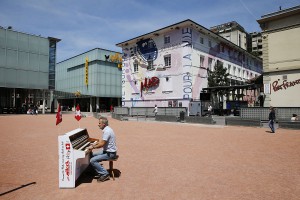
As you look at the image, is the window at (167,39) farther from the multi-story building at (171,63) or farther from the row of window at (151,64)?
the row of window at (151,64)

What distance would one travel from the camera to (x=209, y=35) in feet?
125

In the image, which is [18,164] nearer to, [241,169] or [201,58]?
[241,169]

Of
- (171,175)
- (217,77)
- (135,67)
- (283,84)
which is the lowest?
(171,175)

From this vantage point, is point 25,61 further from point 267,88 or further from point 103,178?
point 103,178

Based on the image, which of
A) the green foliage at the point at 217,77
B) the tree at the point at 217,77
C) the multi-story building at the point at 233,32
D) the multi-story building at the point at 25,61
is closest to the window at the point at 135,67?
the tree at the point at 217,77

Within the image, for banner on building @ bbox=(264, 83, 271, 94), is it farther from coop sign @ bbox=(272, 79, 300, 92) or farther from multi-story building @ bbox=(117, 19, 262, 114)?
multi-story building @ bbox=(117, 19, 262, 114)

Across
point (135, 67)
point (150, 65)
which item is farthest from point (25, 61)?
point (150, 65)

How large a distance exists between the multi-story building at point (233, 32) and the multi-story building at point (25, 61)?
2107 inches

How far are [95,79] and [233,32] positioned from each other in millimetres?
48642

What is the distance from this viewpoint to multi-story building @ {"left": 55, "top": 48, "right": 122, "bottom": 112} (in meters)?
54.2

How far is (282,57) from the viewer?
2484cm

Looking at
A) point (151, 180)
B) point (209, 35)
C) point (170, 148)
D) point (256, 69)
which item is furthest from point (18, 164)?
point (256, 69)

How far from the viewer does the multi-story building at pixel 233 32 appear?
7538 centimetres

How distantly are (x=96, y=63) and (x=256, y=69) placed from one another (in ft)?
126
